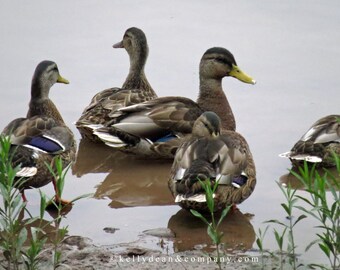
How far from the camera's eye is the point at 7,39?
11367mm

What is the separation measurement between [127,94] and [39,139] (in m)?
2.04

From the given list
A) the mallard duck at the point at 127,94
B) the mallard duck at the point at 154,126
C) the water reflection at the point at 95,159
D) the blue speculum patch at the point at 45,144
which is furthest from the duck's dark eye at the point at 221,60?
the blue speculum patch at the point at 45,144

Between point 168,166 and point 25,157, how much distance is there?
1.88 metres

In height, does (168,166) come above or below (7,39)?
below

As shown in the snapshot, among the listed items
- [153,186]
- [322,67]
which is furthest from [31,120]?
[322,67]

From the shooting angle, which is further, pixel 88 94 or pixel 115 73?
pixel 115 73

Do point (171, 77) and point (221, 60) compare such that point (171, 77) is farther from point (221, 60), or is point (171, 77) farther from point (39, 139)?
point (39, 139)

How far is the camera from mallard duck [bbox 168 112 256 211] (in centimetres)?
711

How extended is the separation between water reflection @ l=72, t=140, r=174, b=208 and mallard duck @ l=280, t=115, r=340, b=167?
3.82 ft

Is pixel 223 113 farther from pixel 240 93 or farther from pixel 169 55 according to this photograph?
pixel 169 55

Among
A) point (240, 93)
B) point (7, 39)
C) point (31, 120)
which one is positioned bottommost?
point (31, 120)

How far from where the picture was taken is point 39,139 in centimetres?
786

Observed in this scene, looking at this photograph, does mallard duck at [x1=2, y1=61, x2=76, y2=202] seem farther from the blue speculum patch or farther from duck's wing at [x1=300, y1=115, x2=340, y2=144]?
duck's wing at [x1=300, y1=115, x2=340, y2=144]

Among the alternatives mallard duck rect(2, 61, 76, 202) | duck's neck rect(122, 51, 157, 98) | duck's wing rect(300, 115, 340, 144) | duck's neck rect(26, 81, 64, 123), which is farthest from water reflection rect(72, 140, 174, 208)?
duck's wing rect(300, 115, 340, 144)
